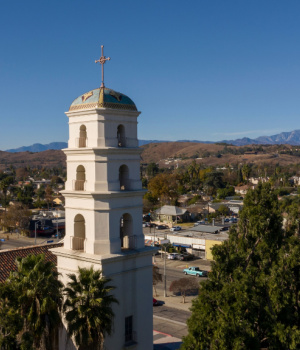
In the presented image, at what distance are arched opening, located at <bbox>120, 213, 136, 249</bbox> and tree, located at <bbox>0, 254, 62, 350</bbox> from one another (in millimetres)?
3877

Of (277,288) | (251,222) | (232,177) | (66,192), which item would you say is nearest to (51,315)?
(66,192)

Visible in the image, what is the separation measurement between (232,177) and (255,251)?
361ft

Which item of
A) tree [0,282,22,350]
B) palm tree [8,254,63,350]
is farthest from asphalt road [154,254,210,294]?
tree [0,282,22,350]

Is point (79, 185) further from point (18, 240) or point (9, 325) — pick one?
point (18, 240)

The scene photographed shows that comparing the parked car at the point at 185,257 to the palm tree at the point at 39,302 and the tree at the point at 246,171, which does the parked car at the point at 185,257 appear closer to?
the palm tree at the point at 39,302

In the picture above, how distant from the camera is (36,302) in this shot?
1432 cm

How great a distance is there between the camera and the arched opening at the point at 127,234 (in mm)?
18000

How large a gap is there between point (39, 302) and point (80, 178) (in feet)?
A: 18.1

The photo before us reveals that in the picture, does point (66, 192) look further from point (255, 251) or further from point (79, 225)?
point (255, 251)

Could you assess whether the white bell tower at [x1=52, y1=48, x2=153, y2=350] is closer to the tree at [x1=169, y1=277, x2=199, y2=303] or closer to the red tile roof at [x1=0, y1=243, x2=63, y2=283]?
the red tile roof at [x1=0, y1=243, x2=63, y2=283]

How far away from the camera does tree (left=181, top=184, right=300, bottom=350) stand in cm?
1452

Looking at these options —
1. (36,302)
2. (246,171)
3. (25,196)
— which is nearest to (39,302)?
A: (36,302)

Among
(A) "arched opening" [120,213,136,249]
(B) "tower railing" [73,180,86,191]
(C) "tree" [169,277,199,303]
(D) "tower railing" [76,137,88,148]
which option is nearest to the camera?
(D) "tower railing" [76,137,88,148]

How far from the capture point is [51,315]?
47.2 feet
